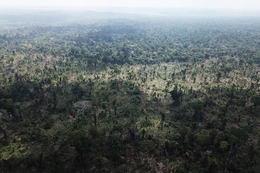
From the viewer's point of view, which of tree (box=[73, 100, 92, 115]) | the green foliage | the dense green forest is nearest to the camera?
the dense green forest

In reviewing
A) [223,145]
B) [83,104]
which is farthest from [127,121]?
[223,145]

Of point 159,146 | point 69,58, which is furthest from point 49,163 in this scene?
point 69,58

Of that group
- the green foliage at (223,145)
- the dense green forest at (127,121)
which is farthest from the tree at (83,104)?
the green foliage at (223,145)

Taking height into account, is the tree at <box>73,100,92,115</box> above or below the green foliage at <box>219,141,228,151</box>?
below

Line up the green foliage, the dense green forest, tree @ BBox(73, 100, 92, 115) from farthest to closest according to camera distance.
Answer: tree @ BBox(73, 100, 92, 115) → the green foliage → the dense green forest

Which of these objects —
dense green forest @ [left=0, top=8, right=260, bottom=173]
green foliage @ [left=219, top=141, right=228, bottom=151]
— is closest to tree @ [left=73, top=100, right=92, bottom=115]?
dense green forest @ [left=0, top=8, right=260, bottom=173]

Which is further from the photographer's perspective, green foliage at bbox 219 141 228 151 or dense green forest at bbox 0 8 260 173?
green foliage at bbox 219 141 228 151

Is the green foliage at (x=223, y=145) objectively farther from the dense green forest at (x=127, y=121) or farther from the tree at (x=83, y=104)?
the tree at (x=83, y=104)

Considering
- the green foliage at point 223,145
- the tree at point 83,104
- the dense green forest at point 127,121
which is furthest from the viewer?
the tree at point 83,104

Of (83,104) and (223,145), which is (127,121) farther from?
(223,145)

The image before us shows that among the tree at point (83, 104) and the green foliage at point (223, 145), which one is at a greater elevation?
the green foliage at point (223, 145)

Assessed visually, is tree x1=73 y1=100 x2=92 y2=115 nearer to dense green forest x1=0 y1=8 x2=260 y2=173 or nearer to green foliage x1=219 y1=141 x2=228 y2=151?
dense green forest x1=0 y1=8 x2=260 y2=173
